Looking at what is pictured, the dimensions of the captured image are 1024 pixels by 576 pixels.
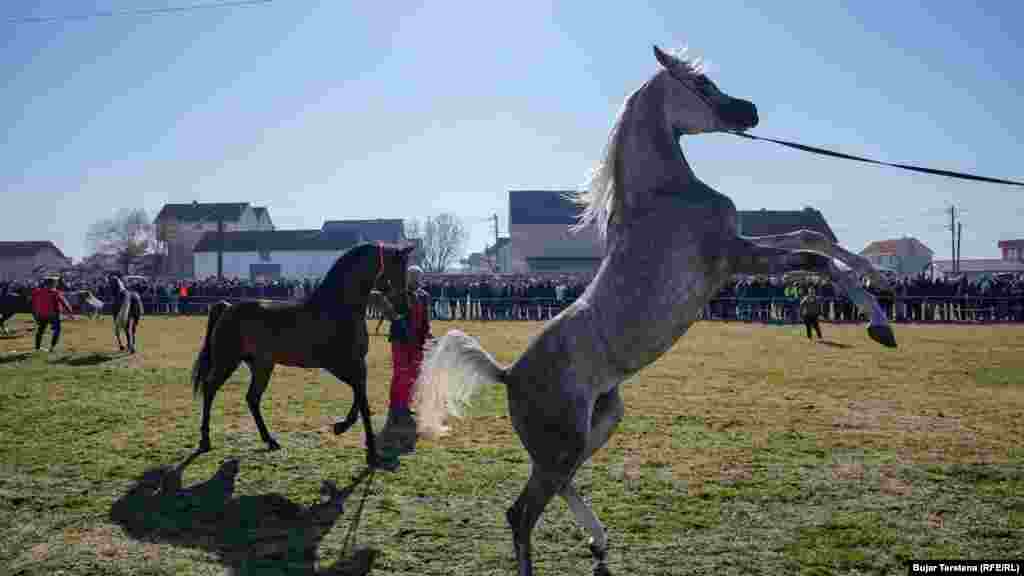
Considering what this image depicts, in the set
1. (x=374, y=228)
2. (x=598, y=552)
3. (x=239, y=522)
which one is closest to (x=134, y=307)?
(x=239, y=522)

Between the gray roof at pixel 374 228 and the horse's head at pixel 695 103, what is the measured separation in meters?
79.5

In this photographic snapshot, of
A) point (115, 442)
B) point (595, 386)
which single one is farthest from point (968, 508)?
point (115, 442)

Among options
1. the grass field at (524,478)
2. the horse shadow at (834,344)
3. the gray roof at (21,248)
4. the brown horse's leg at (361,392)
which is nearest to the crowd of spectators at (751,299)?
the horse shadow at (834,344)

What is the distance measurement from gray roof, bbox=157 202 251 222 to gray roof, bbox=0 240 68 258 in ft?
65.0

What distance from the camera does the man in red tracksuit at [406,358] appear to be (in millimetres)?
Result: 9711

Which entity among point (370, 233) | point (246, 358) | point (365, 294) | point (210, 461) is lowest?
point (210, 461)

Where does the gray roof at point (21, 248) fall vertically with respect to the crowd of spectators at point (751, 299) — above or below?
above

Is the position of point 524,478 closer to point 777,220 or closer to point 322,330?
point 322,330

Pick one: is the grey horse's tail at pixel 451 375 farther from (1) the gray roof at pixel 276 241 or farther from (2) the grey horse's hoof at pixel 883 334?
(1) the gray roof at pixel 276 241

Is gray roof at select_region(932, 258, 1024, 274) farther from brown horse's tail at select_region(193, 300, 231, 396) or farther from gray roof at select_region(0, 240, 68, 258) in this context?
gray roof at select_region(0, 240, 68, 258)

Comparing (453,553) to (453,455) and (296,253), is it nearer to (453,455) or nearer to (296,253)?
(453,455)

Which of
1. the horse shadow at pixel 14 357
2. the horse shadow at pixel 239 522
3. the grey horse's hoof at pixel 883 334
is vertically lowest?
the horse shadow at pixel 239 522

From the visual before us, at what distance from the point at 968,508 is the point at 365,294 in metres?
6.65

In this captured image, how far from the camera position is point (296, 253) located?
74812 mm
